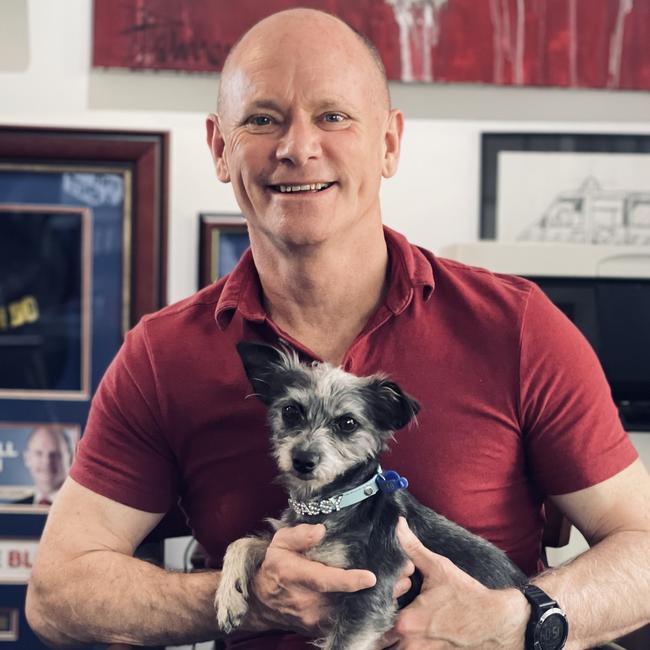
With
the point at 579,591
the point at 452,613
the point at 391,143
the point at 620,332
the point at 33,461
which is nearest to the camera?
the point at 452,613

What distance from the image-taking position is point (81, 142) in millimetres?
2629

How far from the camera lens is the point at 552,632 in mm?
1366

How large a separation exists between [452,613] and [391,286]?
22.3 inches

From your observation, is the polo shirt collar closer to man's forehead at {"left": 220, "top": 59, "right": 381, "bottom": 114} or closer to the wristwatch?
man's forehead at {"left": 220, "top": 59, "right": 381, "bottom": 114}

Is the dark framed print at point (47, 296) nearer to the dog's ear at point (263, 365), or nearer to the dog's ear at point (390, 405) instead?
the dog's ear at point (263, 365)

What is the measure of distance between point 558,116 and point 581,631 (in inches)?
69.2

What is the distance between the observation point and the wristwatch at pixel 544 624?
53.2 inches

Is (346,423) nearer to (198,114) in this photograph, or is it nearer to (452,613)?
(452,613)

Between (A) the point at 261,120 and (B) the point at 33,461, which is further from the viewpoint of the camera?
(B) the point at 33,461

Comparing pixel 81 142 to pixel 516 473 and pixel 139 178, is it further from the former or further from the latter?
pixel 516 473

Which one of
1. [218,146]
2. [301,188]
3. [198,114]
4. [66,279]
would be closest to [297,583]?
[301,188]

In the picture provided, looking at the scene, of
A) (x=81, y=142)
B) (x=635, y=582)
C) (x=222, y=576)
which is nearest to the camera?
(x=222, y=576)

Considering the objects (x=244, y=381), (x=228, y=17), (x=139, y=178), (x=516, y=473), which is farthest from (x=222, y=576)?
(x=228, y=17)

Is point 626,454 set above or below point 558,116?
below
